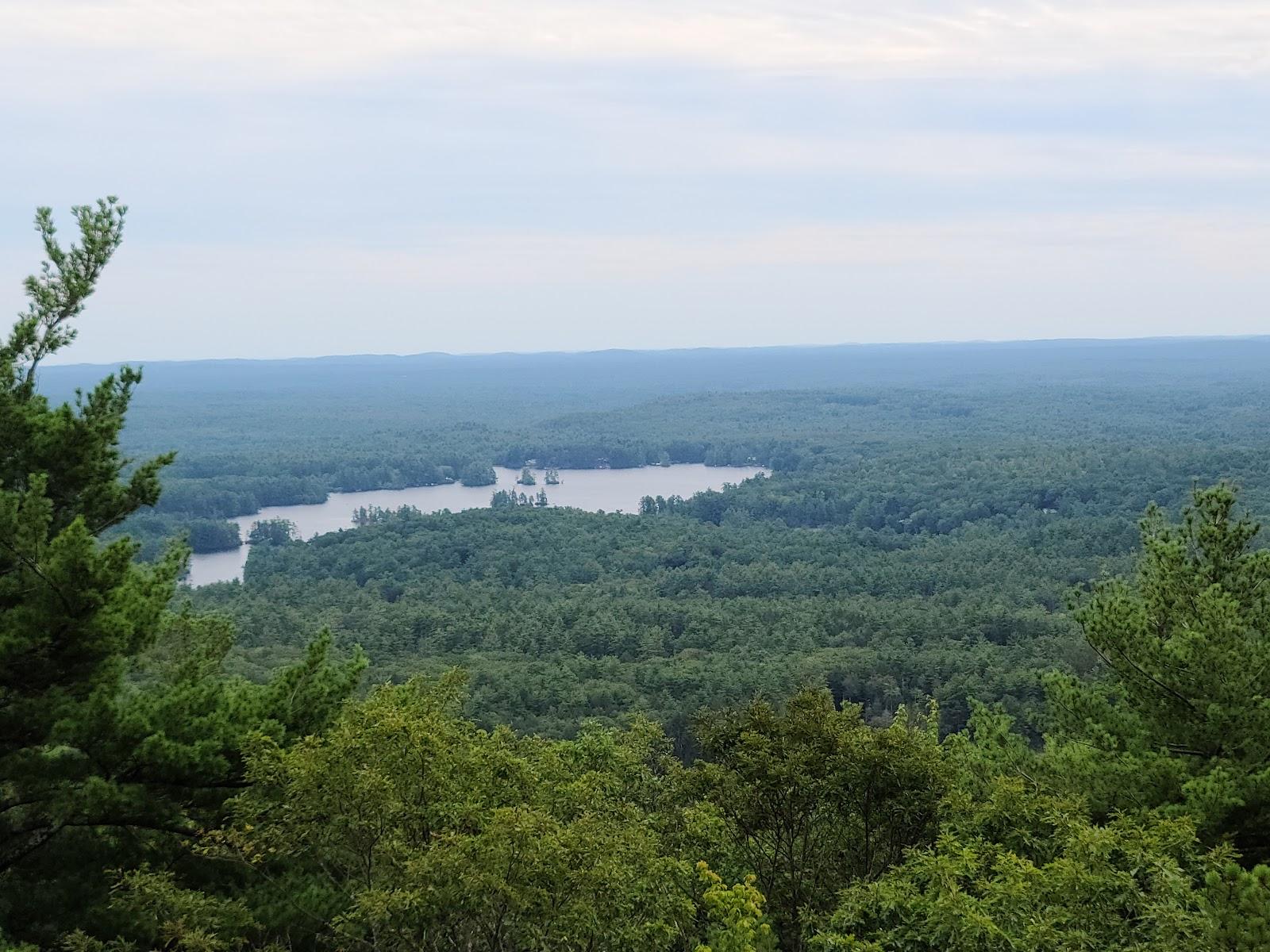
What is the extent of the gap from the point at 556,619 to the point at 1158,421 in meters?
108

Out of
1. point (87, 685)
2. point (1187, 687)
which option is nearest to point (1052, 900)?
point (1187, 687)

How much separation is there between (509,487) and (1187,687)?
371 feet

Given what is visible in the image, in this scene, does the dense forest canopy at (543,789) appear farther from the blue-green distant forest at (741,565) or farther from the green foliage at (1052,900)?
the blue-green distant forest at (741,565)

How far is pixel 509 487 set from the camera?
122812 mm

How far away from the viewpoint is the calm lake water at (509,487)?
99.0 meters

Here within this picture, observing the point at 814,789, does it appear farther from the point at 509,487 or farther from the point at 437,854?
the point at 509,487

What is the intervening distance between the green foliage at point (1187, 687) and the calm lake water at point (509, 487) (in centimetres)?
7736

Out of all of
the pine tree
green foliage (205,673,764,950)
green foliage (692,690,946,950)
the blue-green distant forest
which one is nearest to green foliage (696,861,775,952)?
green foliage (205,673,764,950)

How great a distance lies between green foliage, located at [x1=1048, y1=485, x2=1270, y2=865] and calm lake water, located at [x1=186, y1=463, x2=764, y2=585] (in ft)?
254

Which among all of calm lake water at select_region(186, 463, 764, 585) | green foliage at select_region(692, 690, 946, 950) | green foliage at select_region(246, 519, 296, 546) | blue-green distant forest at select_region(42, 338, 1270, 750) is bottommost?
calm lake water at select_region(186, 463, 764, 585)

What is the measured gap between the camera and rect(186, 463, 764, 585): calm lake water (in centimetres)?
9900

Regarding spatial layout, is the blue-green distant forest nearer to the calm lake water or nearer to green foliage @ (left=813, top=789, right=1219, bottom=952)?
the calm lake water

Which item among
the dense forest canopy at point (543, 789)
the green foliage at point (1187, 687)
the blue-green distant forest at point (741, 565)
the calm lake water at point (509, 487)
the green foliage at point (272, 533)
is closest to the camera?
the dense forest canopy at point (543, 789)

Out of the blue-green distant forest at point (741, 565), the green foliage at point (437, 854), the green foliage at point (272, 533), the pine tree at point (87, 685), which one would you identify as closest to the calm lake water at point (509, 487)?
the green foliage at point (272, 533)
